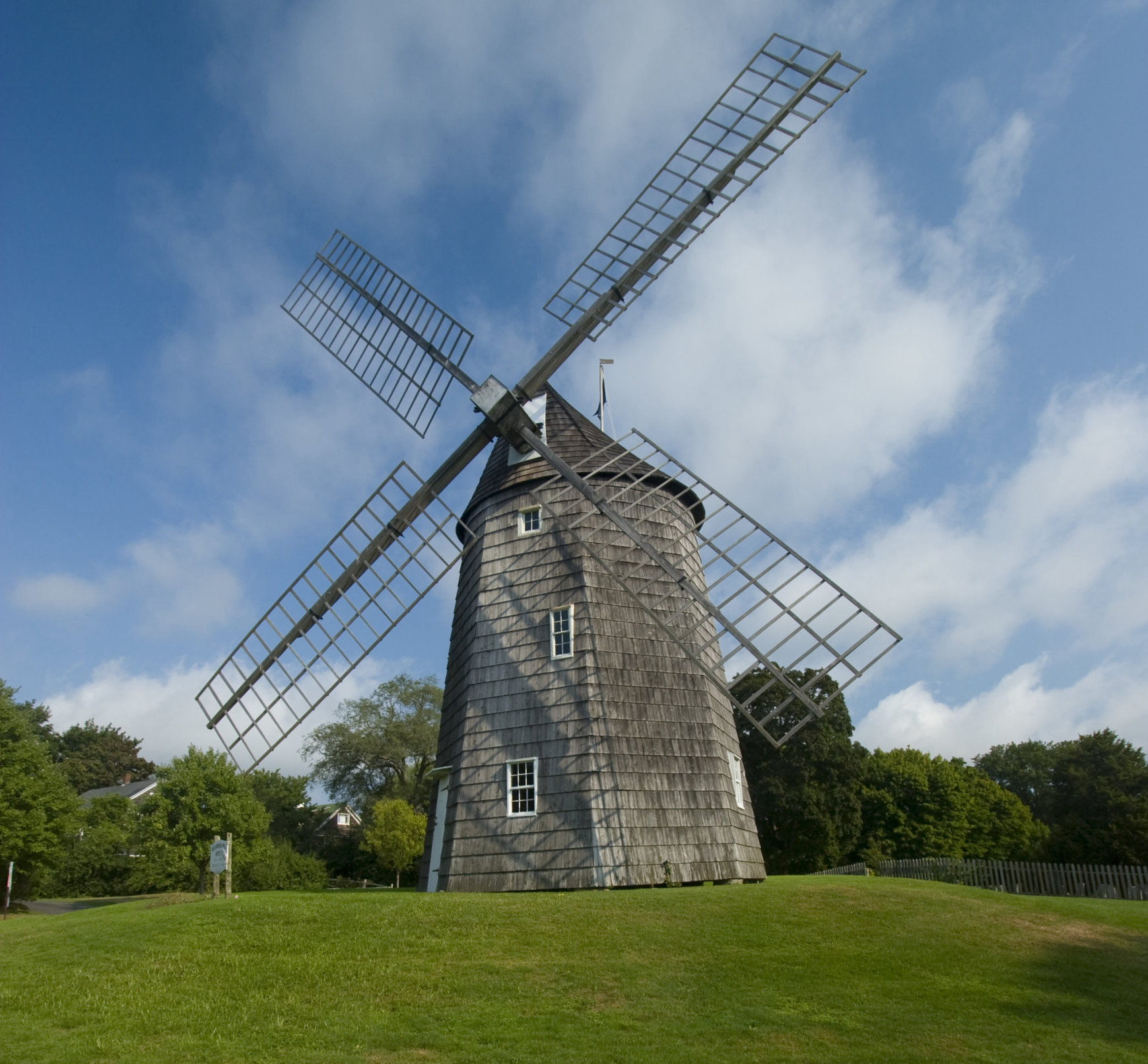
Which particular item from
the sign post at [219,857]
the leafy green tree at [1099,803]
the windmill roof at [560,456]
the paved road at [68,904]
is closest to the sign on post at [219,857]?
Result: the sign post at [219,857]

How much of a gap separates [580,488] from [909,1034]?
10.3 meters

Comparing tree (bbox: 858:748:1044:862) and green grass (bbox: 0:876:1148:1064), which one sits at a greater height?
tree (bbox: 858:748:1044:862)

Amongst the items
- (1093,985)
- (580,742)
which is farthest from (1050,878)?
(580,742)

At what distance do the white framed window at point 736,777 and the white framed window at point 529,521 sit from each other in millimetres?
5793

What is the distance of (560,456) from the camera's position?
17344 mm

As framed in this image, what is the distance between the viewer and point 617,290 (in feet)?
56.0

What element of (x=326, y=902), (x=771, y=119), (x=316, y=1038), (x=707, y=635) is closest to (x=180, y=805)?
(x=326, y=902)

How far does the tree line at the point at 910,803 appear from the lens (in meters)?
32.0

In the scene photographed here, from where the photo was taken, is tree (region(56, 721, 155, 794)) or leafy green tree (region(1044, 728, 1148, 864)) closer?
leafy green tree (region(1044, 728, 1148, 864))

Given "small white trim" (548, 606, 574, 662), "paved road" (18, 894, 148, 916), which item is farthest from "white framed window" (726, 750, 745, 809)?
"paved road" (18, 894, 148, 916)

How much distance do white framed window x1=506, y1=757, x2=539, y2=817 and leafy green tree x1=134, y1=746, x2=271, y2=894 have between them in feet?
34.5

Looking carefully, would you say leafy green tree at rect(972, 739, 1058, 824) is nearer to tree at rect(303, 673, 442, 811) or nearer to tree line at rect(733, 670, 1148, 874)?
tree line at rect(733, 670, 1148, 874)

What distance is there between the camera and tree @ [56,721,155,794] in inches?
2562

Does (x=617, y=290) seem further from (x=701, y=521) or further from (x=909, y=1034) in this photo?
(x=909, y=1034)
